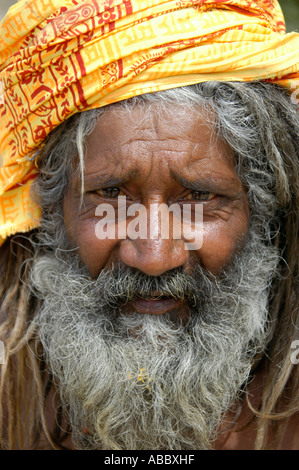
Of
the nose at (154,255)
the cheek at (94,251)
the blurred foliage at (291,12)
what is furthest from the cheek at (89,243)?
the blurred foliage at (291,12)

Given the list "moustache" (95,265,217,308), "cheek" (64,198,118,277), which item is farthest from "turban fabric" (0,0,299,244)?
"moustache" (95,265,217,308)

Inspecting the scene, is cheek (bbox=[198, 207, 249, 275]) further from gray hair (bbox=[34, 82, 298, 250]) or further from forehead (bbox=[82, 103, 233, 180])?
forehead (bbox=[82, 103, 233, 180])

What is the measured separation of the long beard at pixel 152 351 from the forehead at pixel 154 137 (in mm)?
418

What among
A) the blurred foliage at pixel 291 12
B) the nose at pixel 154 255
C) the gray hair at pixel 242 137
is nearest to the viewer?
the nose at pixel 154 255

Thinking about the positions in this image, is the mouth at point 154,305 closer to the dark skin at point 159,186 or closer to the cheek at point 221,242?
the dark skin at point 159,186

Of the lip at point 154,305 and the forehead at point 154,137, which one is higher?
the forehead at point 154,137

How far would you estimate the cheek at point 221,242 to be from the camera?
228 cm

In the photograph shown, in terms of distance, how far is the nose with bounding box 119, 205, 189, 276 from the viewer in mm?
2107

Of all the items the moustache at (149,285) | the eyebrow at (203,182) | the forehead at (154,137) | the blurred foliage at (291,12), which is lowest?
the moustache at (149,285)

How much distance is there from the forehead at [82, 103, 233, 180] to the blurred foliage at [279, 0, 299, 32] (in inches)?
85.3

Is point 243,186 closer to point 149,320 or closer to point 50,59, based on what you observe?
point 149,320

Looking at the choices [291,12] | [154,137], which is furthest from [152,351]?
[291,12]
